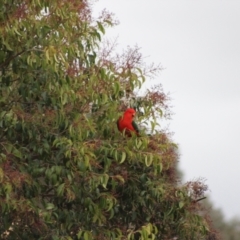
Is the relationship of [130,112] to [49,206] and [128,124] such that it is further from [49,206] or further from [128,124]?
[49,206]

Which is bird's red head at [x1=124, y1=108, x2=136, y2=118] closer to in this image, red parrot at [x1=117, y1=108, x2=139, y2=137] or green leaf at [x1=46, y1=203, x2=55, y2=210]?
red parrot at [x1=117, y1=108, x2=139, y2=137]

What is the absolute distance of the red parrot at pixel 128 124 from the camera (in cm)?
1018

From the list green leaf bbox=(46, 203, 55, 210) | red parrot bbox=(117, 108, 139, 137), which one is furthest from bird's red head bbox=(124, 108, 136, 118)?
green leaf bbox=(46, 203, 55, 210)

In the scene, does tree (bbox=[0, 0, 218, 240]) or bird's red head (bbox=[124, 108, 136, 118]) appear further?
bird's red head (bbox=[124, 108, 136, 118])

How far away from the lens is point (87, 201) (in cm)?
1019

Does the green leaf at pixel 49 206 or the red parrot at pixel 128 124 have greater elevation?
the red parrot at pixel 128 124

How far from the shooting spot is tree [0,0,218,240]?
32.0 feet

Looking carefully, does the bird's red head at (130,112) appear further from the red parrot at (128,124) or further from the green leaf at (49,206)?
the green leaf at (49,206)

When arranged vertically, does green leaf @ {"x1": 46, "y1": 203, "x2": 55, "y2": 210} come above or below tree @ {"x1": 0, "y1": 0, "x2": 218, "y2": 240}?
below

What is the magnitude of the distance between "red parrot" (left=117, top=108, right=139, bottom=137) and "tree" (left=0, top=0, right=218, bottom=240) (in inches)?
3.5

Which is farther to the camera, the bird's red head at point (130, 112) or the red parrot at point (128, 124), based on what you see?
the bird's red head at point (130, 112)

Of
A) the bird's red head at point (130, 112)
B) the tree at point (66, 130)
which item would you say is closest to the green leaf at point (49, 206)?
the tree at point (66, 130)

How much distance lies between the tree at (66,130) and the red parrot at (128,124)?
0.29 feet

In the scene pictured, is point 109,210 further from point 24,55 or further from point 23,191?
point 24,55
